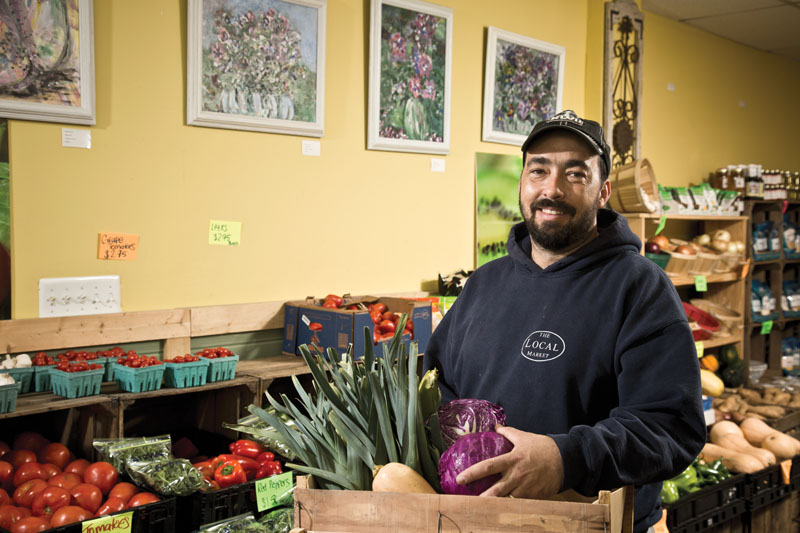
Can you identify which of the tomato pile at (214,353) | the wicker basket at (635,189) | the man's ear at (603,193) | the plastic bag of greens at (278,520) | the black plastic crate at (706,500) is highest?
the wicker basket at (635,189)

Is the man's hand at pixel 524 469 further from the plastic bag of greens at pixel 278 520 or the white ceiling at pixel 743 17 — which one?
the white ceiling at pixel 743 17

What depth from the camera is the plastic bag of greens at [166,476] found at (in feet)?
7.55

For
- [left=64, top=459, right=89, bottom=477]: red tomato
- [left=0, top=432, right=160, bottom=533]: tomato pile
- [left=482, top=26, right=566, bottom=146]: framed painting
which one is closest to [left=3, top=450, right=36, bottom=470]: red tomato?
[left=0, top=432, right=160, bottom=533]: tomato pile

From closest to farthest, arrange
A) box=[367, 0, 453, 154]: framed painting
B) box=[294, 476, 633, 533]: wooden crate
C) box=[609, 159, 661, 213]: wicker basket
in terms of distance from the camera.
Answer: box=[294, 476, 633, 533]: wooden crate
box=[367, 0, 453, 154]: framed painting
box=[609, 159, 661, 213]: wicker basket

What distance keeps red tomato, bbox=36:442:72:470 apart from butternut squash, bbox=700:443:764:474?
2.98 metres

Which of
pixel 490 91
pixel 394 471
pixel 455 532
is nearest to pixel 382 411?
pixel 394 471

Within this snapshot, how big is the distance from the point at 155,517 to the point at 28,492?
0.38 metres

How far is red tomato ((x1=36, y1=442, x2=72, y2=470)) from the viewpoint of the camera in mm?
2422

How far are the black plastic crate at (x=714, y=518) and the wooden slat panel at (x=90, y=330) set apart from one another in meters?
2.34

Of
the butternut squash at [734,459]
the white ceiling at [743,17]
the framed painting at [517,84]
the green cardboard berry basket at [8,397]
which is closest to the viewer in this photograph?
the green cardboard berry basket at [8,397]

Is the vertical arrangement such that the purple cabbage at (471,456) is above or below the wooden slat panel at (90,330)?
above

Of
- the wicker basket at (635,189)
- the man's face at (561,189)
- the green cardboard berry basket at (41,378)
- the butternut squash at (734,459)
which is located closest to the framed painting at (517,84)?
the wicker basket at (635,189)

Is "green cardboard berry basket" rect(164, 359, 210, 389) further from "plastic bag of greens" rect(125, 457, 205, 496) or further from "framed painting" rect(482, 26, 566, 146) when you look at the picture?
"framed painting" rect(482, 26, 566, 146)

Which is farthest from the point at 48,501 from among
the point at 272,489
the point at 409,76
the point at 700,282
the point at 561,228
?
the point at 700,282
